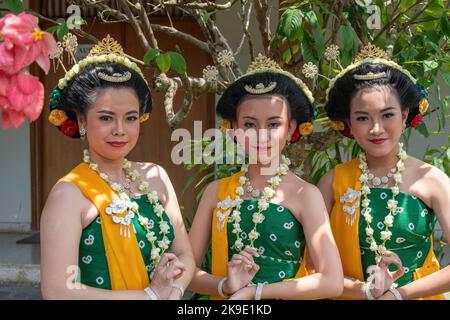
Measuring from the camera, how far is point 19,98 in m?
1.32

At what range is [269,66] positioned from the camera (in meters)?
Answer: 2.28

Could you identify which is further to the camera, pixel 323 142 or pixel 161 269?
pixel 323 142

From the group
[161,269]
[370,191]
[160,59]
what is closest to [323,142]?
[370,191]

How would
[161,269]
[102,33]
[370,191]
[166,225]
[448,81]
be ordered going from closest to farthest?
[161,269] → [166,225] → [370,191] → [448,81] → [102,33]

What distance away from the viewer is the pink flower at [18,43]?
131cm

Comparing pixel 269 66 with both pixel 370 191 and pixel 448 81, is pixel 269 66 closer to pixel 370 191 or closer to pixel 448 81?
pixel 370 191

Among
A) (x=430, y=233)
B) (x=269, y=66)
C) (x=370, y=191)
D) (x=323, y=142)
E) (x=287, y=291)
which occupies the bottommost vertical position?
(x=287, y=291)

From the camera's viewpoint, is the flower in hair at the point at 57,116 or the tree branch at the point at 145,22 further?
the tree branch at the point at 145,22

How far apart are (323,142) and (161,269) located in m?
1.40

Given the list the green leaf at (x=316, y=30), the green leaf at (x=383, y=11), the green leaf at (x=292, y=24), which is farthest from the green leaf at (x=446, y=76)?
the green leaf at (x=292, y=24)

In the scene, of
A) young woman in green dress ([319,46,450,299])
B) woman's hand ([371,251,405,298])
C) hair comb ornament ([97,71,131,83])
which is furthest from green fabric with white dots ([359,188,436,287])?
hair comb ornament ([97,71,131,83])

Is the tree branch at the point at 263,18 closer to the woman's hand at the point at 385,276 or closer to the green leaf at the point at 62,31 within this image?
the green leaf at the point at 62,31

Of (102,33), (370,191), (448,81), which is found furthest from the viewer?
(102,33)

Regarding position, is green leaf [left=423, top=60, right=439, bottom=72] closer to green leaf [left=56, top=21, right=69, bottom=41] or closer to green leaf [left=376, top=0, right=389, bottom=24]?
green leaf [left=376, top=0, right=389, bottom=24]
